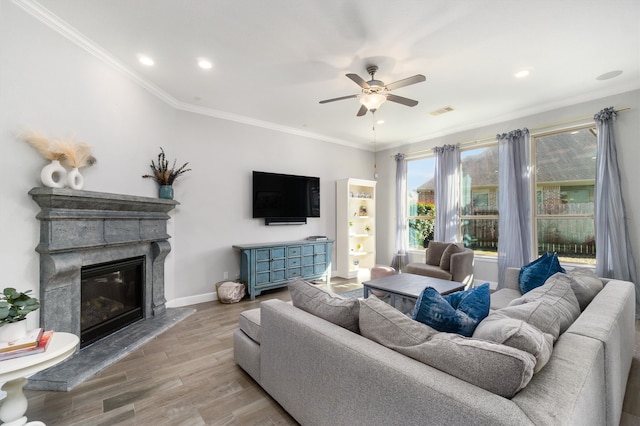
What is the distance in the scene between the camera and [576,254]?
4188 millimetres

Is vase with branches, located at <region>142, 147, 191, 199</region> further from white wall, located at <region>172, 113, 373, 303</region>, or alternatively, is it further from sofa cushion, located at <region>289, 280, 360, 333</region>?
sofa cushion, located at <region>289, 280, 360, 333</region>

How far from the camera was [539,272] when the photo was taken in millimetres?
2738

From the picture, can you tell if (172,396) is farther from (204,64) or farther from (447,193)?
(447,193)

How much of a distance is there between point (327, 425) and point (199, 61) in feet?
11.1

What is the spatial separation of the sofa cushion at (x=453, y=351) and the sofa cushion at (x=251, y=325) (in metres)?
1.01

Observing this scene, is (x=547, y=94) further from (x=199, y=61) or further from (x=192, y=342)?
(x=192, y=342)

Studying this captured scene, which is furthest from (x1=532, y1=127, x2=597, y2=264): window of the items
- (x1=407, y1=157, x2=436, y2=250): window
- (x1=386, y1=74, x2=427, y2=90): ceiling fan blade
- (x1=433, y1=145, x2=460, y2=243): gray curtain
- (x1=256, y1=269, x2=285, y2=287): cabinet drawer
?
(x1=256, y1=269, x2=285, y2=287): cabinet drawer

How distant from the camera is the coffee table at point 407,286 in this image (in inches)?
118

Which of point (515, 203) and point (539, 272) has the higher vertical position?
point (515, 203)

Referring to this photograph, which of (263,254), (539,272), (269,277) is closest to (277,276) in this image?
(269,277)

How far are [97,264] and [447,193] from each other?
532cm

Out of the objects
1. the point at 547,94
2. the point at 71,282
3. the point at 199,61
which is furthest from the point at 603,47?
the point at 71,282

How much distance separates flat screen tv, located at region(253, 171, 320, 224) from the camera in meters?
4.82

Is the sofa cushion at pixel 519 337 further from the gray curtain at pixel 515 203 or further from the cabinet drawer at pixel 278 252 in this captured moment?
the gray curtain at pixel 515 203
